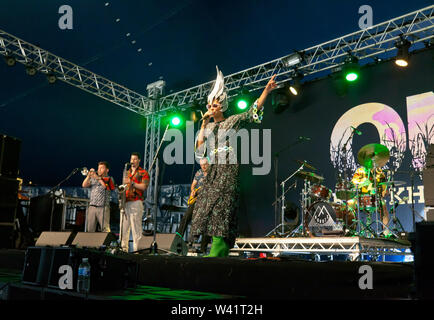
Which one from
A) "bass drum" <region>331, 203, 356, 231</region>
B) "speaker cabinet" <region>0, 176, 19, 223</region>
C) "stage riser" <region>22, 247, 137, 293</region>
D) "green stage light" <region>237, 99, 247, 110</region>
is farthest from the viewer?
"green stage light" <region>237, 99, 247, 110</region>

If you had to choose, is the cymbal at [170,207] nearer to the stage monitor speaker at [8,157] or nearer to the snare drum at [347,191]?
the stage monitor speaker at [8,157]

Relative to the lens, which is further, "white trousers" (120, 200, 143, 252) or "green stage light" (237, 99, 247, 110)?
"green stage light" (237, 99, 247, 110)

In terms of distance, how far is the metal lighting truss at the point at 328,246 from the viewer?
5.44 metres

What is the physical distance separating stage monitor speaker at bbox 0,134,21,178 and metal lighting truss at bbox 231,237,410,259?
13.2 feet

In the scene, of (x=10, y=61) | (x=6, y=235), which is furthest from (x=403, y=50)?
(x=10, y=61)

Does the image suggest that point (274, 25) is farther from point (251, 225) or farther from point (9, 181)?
point (9, 181)

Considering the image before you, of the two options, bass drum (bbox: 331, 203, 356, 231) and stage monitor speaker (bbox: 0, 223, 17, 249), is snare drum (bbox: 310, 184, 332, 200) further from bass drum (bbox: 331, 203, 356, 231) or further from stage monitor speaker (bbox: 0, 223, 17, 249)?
stage monitor speaker (bbox: 0, 223, 17, 249)

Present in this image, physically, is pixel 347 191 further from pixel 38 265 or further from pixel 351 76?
pixel 38 265

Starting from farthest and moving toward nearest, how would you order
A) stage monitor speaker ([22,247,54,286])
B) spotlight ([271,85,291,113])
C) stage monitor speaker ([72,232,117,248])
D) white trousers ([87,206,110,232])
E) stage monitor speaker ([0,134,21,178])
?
spotlight ([271,85,291,113]), white trousers ([87,206,110,232]), stage monitor speaker ([0,134,21,178]), stage monitor speaker ([72,232,117,248]), stage monitor speaker ([22,247,54,286])

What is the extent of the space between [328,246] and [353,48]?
16.8 ft

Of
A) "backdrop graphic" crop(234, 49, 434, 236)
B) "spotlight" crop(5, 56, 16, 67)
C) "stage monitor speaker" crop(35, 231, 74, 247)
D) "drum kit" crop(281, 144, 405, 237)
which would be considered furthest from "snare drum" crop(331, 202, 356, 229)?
"spotlight" crop(5, 56, 16, 67)

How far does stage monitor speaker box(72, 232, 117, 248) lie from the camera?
5.68 metres

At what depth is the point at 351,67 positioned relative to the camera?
8.44 m
